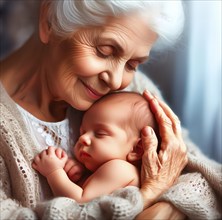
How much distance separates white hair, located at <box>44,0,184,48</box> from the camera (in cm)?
→ 127

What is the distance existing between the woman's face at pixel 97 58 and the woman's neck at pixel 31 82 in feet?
0.26

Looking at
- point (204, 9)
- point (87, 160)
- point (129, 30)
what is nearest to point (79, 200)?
point (87, 160)

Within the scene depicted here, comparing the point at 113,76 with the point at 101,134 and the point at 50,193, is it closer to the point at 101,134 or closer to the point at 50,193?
the point at 101,134

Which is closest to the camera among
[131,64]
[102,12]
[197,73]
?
[102,12]

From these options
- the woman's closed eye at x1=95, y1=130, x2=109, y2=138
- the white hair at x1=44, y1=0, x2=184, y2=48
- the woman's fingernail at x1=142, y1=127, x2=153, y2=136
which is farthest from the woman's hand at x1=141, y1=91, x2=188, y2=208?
the white hair at x1=44, y1=0, x2=184, y2=48

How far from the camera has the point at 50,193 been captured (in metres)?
1.35

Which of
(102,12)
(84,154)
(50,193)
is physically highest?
(102,12)

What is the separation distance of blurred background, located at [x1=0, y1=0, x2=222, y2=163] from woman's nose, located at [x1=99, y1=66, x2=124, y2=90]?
0.21 meters

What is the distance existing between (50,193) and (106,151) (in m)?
0.20

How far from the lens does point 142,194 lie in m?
1.25

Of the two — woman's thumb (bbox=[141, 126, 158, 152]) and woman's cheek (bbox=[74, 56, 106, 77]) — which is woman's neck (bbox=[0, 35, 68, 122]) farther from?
woman's thumb (bbox=[141, 126, 158, 152])

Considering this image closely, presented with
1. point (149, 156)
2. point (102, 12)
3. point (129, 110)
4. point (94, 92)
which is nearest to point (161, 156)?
point (149, 156)

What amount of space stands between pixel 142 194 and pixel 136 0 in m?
0.49

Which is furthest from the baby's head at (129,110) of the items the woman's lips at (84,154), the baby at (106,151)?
the woman's lips at (84,154)
